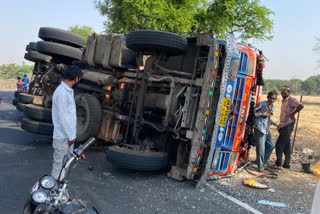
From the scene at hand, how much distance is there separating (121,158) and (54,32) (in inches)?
158

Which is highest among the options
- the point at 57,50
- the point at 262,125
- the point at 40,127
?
the point at 57,50

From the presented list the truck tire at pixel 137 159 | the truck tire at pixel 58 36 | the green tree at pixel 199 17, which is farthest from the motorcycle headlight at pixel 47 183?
the green tree at pixel 199 17

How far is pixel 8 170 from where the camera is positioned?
15.6ft

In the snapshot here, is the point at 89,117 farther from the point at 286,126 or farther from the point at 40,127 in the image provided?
the point at 286,126

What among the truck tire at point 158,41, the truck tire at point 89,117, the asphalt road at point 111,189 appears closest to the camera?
the asphalt road at point 111,189

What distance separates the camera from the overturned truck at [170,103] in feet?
15.3

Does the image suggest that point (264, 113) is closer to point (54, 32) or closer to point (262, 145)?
point (262, 145)

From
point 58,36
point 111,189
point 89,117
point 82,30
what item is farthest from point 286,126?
point 82,30

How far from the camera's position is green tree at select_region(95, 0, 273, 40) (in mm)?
15008

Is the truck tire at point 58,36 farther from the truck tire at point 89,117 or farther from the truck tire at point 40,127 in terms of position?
the truck tire at point 40,127

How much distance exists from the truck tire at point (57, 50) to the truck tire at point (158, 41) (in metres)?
2.68

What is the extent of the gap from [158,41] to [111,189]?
252 cm

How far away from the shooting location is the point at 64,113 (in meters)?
3.33

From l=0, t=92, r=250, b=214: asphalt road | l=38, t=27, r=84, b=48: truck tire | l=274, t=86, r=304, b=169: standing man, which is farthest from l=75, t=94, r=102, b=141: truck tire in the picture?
l=274, t=86, r=304, b=169: standing man
